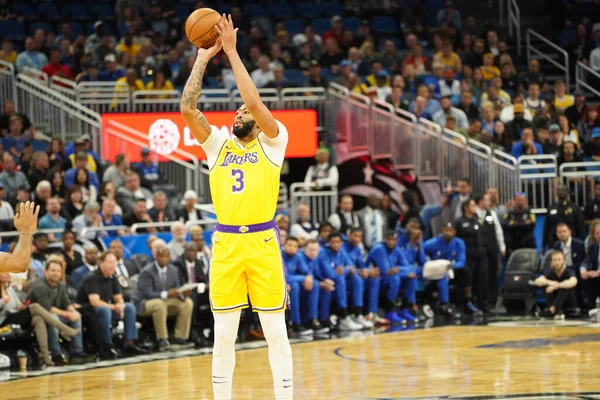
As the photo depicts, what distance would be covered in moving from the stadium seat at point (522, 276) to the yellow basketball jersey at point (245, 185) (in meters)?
9.96

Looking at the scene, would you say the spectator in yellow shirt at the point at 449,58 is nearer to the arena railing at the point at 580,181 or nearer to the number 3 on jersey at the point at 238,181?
the arena railing at the point at 580,181

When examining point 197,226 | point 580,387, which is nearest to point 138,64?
point 197,226

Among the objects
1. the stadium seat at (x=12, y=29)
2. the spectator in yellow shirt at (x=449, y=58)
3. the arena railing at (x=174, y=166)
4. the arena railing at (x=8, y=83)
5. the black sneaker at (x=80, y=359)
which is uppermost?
the stadium seat at (x=12, y=29)

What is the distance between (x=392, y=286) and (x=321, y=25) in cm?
930

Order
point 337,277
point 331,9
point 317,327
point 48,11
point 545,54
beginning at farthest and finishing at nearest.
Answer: point 545,54
point 331,9
point 48,11
point 337,277
point 317,327

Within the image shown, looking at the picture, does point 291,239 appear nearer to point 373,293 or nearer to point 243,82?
point 373,293

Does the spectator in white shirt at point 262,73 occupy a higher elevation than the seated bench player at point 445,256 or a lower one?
higher

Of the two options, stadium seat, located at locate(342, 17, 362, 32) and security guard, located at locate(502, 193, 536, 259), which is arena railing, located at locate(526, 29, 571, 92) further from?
security guard, located at locate(502, 193, 536, 259)

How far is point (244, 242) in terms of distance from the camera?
27.7ft

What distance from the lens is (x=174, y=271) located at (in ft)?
49.3

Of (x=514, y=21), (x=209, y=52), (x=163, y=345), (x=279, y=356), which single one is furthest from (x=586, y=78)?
(x=279, y=356)

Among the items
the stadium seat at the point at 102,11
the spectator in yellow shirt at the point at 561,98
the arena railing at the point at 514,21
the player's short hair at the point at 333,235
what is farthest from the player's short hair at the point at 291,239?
the arena railing at the point at 514,21

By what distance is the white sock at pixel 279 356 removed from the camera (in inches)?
328

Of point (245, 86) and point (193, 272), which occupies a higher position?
point (245, 86)
